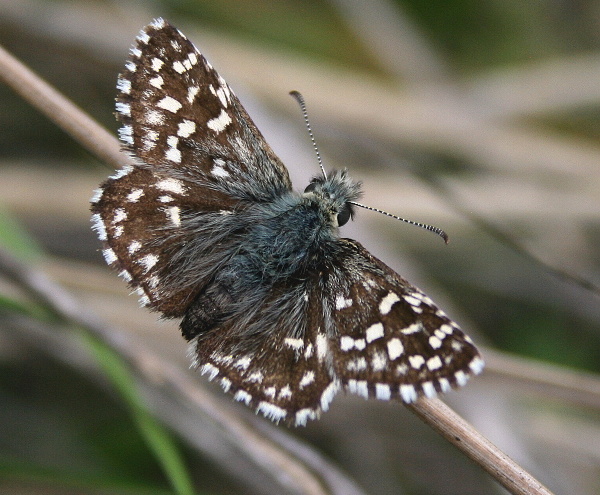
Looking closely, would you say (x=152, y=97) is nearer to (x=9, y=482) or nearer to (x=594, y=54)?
(x=9, y=482)

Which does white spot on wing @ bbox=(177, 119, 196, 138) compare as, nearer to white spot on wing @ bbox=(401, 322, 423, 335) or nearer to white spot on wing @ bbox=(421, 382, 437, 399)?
white spot on wing @ bbox=(401, 322, 423, 335)

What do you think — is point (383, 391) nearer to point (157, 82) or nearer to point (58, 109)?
point (157, 82)

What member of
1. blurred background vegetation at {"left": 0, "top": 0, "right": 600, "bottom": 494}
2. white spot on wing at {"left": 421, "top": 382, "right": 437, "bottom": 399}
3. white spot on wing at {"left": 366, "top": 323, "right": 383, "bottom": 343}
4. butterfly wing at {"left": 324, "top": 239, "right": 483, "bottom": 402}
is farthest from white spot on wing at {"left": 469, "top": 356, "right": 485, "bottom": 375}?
blurred background vegetation at {"left": 0, "top": 0, "right": 600, "bottom": 494}

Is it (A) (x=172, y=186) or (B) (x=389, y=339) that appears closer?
(B) (x=389, y=339)

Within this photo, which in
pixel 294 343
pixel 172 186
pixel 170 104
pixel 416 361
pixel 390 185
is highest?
pixel 390 185

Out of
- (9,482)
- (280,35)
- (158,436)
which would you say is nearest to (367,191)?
(280,35)

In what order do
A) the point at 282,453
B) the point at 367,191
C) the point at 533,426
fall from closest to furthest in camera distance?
1. the point at 282,453
2. the point at 533,426
3. the point at 367,191

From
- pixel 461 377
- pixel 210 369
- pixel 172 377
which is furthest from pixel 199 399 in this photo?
pixel 461 377
